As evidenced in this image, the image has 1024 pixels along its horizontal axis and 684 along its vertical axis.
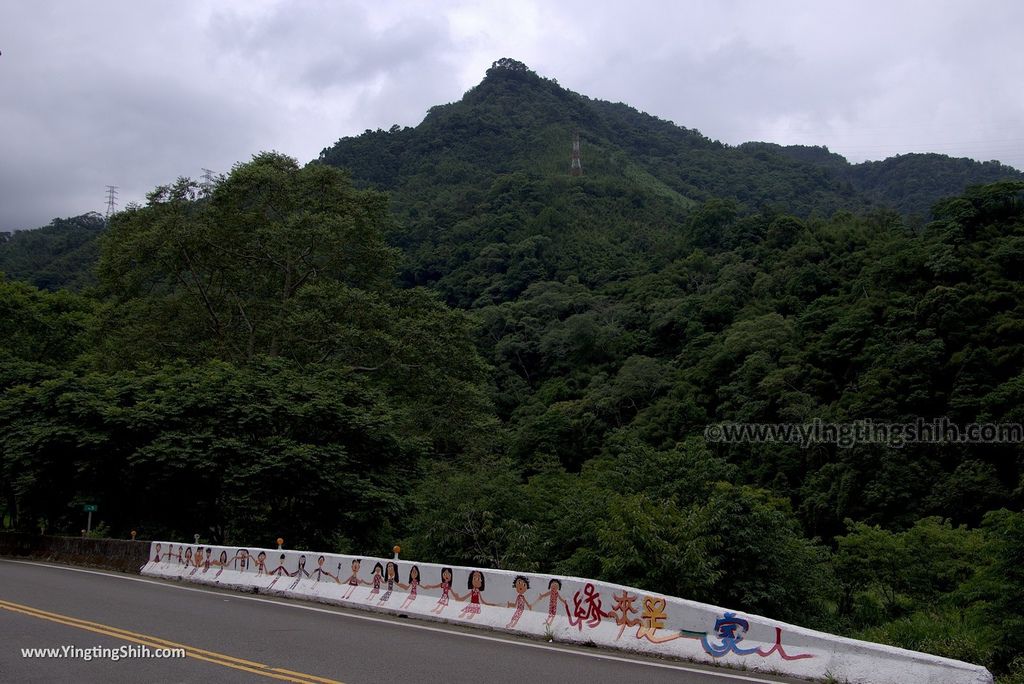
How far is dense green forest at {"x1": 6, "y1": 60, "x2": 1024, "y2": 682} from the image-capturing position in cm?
2052

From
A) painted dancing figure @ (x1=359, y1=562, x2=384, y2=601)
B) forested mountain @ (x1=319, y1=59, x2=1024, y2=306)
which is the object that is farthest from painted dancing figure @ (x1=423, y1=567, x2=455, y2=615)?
forested mountain @ (x1=319, y1=59, x2=1024, y2=306)

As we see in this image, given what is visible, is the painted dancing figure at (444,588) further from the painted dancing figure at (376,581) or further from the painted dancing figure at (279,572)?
the painted dancing figure at (279,572)

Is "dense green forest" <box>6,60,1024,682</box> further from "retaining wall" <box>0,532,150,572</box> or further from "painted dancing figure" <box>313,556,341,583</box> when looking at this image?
"painted dancing figure" <box>313,556,341,583</box>

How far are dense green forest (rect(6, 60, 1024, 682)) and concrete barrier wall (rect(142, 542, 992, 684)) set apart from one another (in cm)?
159

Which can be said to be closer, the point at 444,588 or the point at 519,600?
the point at 519,600

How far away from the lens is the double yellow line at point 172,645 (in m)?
7.90

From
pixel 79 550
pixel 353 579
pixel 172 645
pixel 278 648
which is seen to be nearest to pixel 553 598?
pixel 278 648

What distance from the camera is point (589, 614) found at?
33.3 ft

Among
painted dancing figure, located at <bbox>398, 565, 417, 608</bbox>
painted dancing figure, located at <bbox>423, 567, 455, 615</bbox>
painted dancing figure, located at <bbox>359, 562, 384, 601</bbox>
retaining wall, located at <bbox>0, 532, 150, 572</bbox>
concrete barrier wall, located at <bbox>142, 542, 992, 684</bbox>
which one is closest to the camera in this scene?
concrete barrier wall, located at <bbox>142, 542, 992, 684</bbox>

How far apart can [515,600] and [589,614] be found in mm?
1401

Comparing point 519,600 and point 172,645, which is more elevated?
point 519,600

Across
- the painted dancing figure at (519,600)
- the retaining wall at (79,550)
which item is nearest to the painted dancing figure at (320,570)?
the painted dancing figure at (519,600)

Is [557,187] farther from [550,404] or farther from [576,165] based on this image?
[550,404]

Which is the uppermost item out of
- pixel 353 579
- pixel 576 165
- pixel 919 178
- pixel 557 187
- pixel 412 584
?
pixel 919 178
